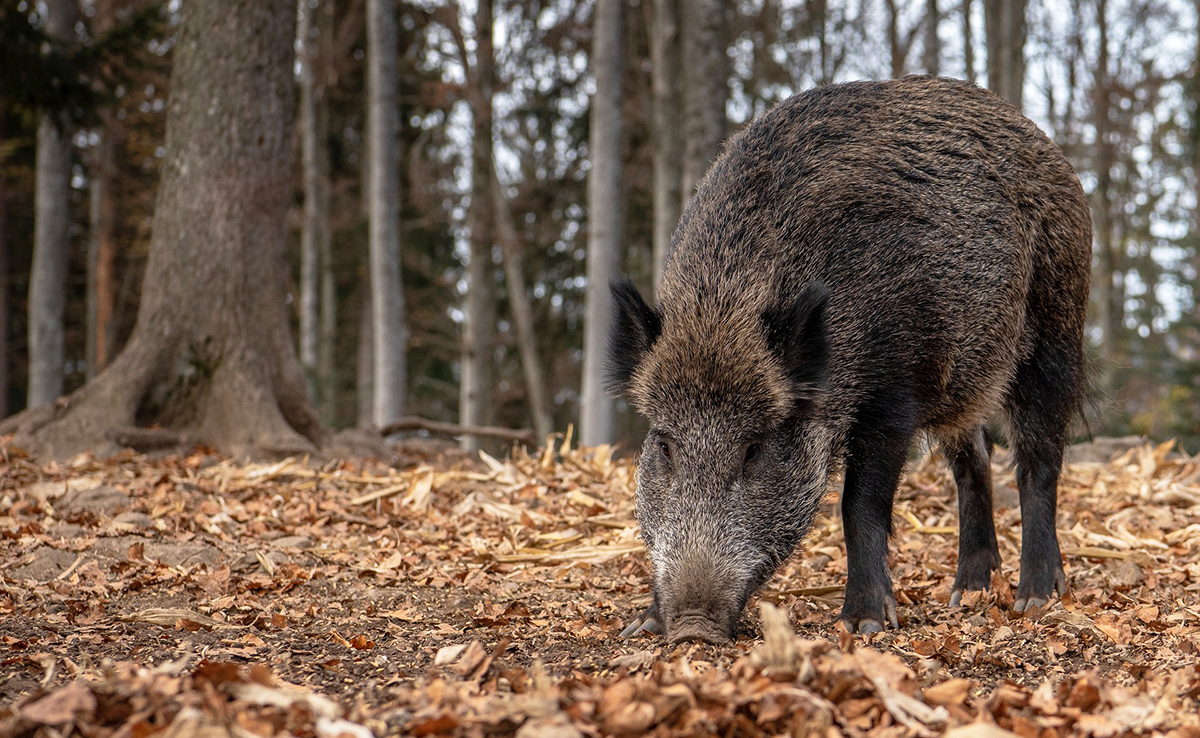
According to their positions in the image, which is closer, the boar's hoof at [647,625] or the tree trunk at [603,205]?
the boar's hoof at [647,625]

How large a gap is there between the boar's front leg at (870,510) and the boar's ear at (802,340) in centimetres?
41

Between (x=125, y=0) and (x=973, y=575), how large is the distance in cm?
1793

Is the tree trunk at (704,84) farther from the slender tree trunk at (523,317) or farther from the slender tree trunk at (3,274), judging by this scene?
the slender tree trunk at (3,274)

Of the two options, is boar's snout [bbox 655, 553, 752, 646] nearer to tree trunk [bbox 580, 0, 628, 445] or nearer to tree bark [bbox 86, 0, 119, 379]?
tree trunk [bbox 580, 0, 628, 445]

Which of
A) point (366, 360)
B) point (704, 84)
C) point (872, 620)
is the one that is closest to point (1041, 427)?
point (872, 620)

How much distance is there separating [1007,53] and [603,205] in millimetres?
7576

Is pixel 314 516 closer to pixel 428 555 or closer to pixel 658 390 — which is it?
pixel 428 555

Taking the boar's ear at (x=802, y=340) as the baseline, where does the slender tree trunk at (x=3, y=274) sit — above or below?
above

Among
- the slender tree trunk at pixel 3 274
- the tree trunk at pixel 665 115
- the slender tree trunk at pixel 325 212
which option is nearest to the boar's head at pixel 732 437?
the tree trunk at pixel 665 115

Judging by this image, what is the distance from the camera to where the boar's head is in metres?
3.43

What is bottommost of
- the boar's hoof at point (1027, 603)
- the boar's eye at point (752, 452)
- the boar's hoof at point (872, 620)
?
the boar's hoof at point (1027, 603)

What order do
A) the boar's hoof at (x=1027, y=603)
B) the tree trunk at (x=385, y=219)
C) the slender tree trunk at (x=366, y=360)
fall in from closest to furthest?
the boar's hoof at (x=1027, y=603)
the tree trunk at (x=385, y=219)
the slender tree trunk at (x=366, y=360)

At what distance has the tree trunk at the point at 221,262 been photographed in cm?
693

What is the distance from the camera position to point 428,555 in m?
4.88
